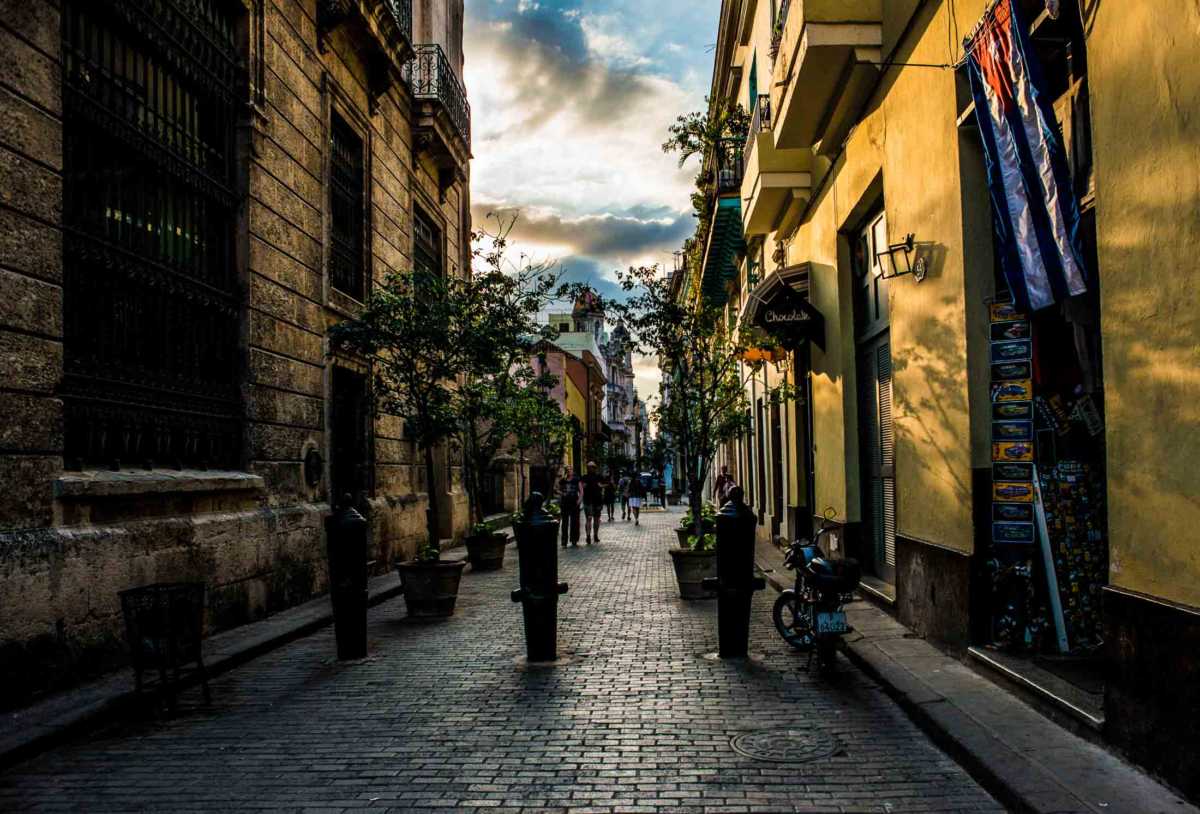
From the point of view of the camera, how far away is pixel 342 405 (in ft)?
47.3

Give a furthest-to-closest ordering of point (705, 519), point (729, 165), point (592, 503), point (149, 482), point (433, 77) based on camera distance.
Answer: point (592, 503) → point (729, 165) → point (433, 77) → point (705, 519) → point (149, 482)

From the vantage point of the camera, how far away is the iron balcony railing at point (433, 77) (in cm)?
1831

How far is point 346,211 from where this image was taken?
48.6ft

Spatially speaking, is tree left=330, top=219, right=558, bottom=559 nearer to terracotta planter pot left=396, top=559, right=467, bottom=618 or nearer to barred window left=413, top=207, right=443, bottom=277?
terracotta planter pot left=396, top=559, right=467, bottom=618

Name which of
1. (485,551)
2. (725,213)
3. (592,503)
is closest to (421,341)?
(485,551)

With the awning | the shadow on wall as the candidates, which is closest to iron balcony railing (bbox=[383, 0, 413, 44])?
the awning

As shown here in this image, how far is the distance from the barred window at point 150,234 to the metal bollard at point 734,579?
17.0 ft

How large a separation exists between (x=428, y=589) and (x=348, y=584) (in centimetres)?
261

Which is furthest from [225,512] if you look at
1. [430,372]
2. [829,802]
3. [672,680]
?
[829,802]

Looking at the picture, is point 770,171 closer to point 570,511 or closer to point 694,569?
point 694,569

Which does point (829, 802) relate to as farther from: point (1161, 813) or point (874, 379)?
point (874, 379)

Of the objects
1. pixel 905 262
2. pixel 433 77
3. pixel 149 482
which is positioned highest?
pixel 433 77

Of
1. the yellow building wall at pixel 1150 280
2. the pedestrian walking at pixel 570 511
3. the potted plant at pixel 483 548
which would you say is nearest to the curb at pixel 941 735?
the yellow building wall at pixel 1150 280

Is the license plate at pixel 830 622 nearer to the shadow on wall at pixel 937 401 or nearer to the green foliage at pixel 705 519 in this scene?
the shadow on wall at pixel 937 401
